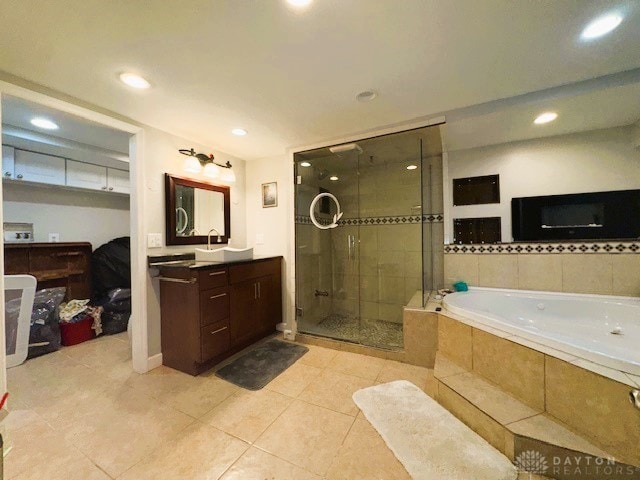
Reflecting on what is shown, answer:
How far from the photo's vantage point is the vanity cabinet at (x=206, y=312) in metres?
1.90

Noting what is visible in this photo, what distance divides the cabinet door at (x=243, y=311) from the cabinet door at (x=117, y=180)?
2.15m

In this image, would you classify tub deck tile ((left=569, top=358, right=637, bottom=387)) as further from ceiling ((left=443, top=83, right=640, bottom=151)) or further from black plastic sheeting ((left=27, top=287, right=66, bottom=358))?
black plastic sheeting ((left=27, top=287, right=66, bottom=358))

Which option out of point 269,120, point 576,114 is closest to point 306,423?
point 269,120

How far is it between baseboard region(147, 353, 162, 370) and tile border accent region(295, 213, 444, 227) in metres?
1.81

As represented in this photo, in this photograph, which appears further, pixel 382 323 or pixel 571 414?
pixel 382 323

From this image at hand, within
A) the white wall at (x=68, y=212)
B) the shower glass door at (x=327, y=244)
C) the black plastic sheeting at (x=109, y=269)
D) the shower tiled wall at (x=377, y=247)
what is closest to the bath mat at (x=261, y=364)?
the shower glass door at (x=327, y=244)

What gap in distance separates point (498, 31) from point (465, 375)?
2.00 meters

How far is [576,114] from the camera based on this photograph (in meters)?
A: 1.82

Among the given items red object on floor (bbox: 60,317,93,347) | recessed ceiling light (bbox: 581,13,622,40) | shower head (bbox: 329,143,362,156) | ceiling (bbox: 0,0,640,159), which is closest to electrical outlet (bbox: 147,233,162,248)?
ceiling (bbox: 0,0,640,159)

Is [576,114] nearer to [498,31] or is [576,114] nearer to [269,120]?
[498,31]

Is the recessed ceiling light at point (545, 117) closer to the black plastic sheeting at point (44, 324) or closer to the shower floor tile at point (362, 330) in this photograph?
the shower floor tile at point (362, 330)

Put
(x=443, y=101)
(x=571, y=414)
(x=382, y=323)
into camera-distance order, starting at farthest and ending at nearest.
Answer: (x=382, y=323) < (x=443, y=101) < (x=571, y=414)

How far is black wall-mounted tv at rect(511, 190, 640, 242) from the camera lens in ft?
6.54

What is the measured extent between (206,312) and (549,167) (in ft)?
11.0
